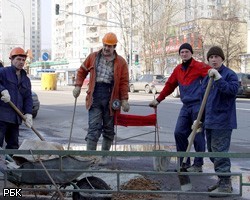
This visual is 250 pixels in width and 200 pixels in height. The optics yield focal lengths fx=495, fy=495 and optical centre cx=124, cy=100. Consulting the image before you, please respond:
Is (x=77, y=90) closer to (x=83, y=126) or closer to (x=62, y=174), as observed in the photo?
(x=62, y=174)

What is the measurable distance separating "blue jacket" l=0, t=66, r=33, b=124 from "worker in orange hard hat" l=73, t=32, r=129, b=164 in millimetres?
969

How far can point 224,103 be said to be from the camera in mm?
5695

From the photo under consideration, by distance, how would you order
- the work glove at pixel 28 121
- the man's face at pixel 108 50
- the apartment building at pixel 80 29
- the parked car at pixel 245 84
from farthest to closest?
the apartment building at pixel 80 29, the parked car at pixel 245 84, the man's face at pixel 108 50, the work glove at pixel 28 121

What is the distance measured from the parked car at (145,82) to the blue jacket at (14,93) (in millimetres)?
29431

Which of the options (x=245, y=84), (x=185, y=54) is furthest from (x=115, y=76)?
(x=245, y=84)

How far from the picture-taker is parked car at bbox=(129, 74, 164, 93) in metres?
36.6

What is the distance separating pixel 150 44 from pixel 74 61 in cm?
4663

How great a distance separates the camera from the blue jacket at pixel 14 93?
6.14 meters

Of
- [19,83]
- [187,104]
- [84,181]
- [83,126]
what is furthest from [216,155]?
[83,126]

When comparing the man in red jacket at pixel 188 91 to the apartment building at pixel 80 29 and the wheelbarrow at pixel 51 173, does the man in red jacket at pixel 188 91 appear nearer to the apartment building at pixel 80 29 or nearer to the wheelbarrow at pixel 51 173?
the wheelbarrow at pixel 51 173

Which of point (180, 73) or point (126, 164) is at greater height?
point (180, 73)

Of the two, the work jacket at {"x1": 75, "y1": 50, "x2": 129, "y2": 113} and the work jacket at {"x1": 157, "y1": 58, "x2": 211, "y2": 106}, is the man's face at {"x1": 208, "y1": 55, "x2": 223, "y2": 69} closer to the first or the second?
the work jacket at {"x1": 157, "y1": 58, "x2": 211, "y2": 106}
